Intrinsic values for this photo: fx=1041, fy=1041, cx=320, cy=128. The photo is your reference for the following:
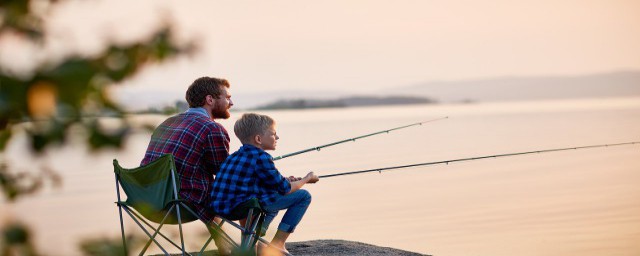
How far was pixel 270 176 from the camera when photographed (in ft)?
13.8

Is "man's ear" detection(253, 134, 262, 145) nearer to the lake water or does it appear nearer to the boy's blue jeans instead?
the boy's blue jeans

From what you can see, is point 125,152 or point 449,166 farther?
point 449,166

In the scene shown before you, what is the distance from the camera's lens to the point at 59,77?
0.86 meters

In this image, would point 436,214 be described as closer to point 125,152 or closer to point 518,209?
point 518,209

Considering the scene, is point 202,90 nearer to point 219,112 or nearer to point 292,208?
point 219,112

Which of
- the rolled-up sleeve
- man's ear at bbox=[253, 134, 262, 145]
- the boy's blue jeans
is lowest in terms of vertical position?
the boy's blue jeans

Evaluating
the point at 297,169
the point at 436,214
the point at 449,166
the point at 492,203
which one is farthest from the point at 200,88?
the point at 449,166

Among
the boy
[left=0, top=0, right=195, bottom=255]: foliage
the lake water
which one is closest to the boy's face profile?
the boy

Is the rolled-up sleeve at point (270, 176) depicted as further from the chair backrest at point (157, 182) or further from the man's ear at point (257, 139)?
the chair backrest at point (157, 182)

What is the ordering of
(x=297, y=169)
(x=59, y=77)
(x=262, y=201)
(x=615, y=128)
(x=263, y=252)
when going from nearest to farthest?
(x=59, y=77), (x=262, y=201), (x=263, y=252), (x=297, y=169), (x=615, y=128)

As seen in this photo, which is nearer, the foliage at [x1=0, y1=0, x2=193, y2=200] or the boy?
the foliage at [x1=0, y1=0, x2=193, y2=200]

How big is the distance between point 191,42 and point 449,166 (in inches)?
518

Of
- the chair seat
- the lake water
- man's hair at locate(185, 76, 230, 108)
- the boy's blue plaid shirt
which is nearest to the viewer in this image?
the chair seat

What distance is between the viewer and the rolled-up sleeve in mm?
4180
